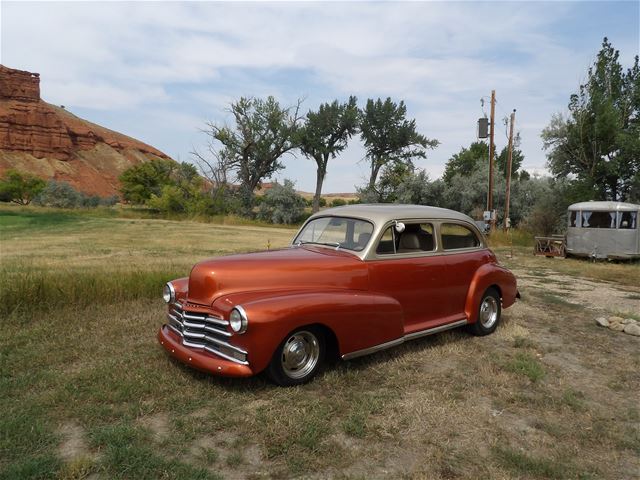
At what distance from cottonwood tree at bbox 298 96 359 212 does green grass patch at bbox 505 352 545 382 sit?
42.9 m

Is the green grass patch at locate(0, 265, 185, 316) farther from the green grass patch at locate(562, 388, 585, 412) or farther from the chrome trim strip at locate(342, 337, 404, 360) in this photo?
the green grass patch at locate(562, 388, 585, 412)

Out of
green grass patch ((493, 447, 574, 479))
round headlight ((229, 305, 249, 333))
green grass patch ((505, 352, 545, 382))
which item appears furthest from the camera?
green grass patch ((505, 352, 545, 382))

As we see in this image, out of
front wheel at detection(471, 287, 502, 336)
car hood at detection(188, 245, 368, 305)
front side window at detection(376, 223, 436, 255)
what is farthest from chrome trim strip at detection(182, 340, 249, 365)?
front wheel at detection(471, 287, 502, 336)

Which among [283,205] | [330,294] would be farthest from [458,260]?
[283,205]

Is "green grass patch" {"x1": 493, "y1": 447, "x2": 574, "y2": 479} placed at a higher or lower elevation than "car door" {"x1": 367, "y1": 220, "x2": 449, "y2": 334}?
lower

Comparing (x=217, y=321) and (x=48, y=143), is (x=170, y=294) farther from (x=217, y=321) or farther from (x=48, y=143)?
(x=48, y=143)

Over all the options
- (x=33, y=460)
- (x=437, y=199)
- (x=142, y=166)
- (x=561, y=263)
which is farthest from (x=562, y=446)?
(x=142, y=166)

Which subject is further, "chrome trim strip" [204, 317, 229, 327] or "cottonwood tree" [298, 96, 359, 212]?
"cottonwood tree" [298, 96, 359, 212]

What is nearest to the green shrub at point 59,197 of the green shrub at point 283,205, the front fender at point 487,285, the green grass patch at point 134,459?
the green shrub at point 283,205

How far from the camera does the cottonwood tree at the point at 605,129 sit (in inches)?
846

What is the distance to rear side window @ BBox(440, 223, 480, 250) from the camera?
5285 millimetres

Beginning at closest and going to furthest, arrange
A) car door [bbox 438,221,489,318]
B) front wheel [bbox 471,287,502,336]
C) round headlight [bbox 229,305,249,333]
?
round headlight [bbox 229,305,249,333] → car door [bbox 438,221,489,318] → front wheel [bbox 471,287,502,336]

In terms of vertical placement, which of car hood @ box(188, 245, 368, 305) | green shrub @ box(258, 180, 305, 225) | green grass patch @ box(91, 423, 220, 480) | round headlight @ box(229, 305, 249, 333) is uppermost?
green shrub @ box(258, 180, 305, 225)

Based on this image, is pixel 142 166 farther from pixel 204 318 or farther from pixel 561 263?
pixel 204 318
